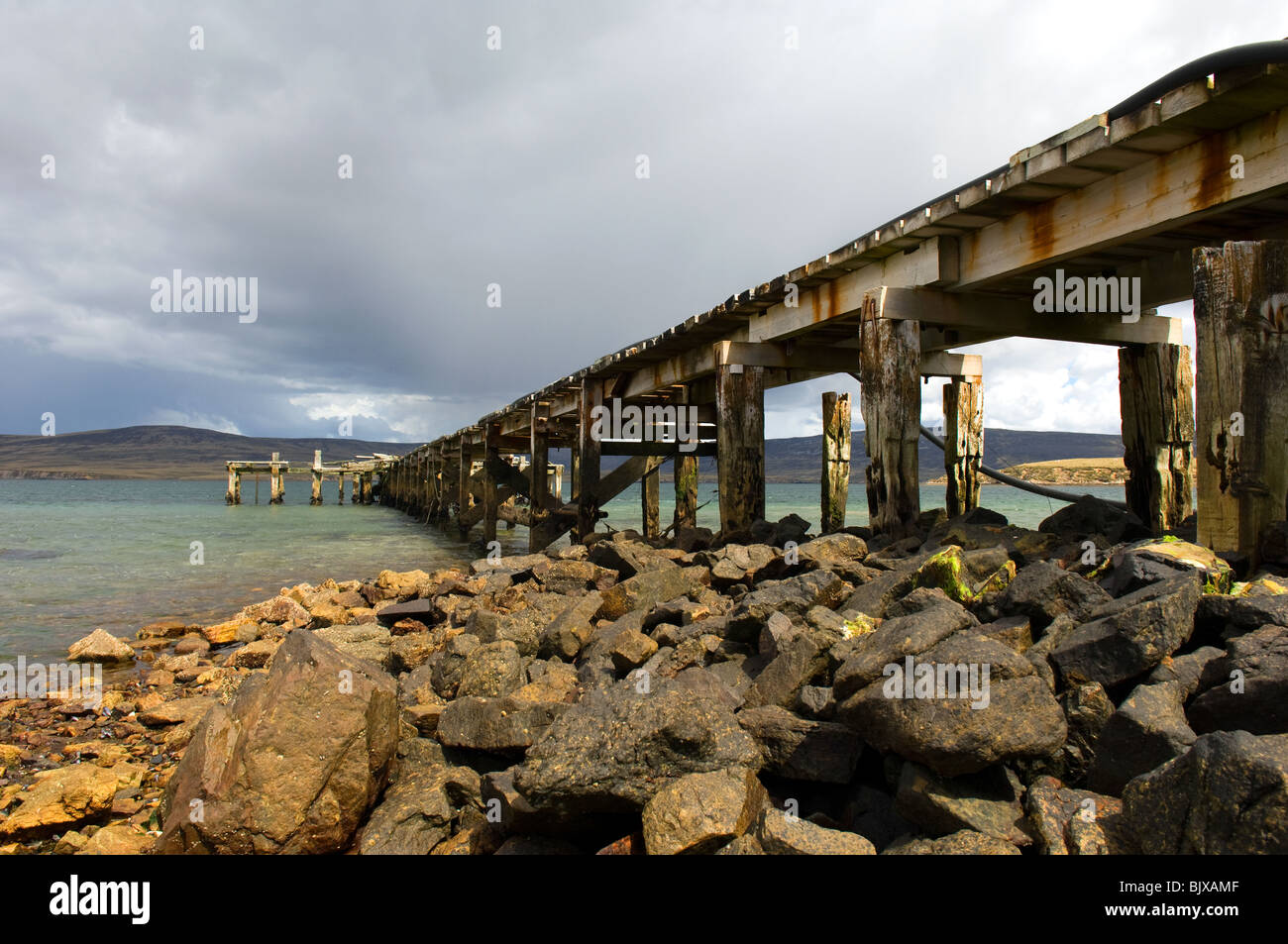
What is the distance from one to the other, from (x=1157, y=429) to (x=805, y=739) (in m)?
6.78

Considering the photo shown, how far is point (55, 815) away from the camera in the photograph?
455 cm

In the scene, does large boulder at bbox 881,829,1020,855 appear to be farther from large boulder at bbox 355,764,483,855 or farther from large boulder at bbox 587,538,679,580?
large boulder at bbox 587,538,679,580

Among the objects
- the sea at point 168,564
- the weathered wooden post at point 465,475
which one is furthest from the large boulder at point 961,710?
the weathered wooden post at point 465,475

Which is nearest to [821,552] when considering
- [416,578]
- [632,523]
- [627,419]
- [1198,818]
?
[1198,818]

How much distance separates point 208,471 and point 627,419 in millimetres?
212105

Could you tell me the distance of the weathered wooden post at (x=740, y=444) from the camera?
9.92 metres

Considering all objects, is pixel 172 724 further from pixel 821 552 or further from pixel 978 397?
pixel 978 397

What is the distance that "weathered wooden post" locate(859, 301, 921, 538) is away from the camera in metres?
7.24

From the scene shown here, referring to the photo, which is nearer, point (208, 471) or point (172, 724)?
point (172, 724)

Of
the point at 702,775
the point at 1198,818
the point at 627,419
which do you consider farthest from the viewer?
the point at 627,419

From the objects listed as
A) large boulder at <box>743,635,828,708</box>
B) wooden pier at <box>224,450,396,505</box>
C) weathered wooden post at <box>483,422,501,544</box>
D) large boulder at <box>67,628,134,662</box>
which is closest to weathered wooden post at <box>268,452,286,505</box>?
wooden pier at <box>224,450,396,505</box>

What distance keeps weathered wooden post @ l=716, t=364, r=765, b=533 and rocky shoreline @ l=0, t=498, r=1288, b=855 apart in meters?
3.99

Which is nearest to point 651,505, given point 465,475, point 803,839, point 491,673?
point 465,475

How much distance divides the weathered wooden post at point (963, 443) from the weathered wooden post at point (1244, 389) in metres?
4.42
